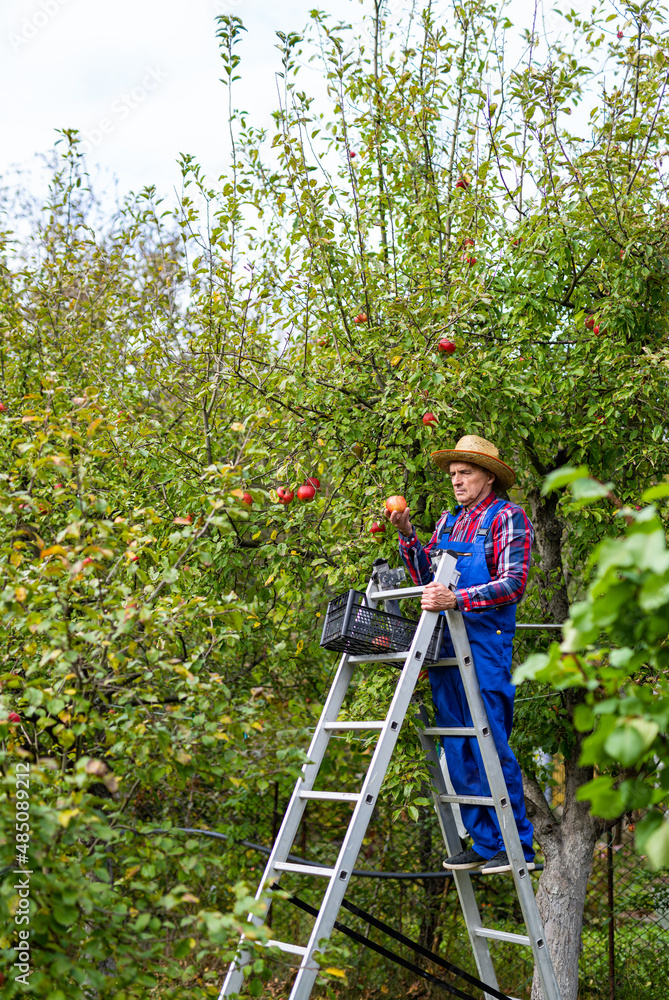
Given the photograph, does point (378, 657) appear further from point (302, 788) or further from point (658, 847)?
point (658, 847)

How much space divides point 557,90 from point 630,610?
10.2ft

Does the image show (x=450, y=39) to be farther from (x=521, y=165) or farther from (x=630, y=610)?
(x=630, y=610)

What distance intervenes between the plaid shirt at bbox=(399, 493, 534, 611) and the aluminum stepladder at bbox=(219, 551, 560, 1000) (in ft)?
0.35

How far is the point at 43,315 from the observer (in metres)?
4.76

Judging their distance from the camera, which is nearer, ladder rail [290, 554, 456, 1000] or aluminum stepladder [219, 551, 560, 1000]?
ladder rail [290, 554, 456, 1000]

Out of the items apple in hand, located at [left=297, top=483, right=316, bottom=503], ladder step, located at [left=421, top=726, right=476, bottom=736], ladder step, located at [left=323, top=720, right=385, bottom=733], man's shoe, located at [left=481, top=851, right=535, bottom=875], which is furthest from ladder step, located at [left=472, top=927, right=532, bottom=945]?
apple in hand, located at [left=297, top=483, right=316, bottom=503]

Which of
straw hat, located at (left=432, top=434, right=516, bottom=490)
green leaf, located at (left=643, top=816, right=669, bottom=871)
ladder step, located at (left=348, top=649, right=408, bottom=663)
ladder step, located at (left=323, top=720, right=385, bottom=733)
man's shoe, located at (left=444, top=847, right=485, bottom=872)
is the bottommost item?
man's shoe, located at (left=444, top=847, right=485, bottom=872)

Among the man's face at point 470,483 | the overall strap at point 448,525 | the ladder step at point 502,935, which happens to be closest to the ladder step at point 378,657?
the overall strap at point 448,525

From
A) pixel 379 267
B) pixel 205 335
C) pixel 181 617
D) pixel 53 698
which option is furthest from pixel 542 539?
pixel 53 698

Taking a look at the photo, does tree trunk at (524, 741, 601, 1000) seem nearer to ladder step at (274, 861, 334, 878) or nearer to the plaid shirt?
the plaid shirt

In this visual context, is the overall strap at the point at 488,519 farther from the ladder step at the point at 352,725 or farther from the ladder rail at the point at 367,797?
the ladder step at the point at 352,725

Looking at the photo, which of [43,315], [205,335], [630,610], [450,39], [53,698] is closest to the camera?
[630,610]

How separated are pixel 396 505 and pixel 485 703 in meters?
0.74

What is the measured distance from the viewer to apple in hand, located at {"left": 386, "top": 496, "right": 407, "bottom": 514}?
303 centimetres
